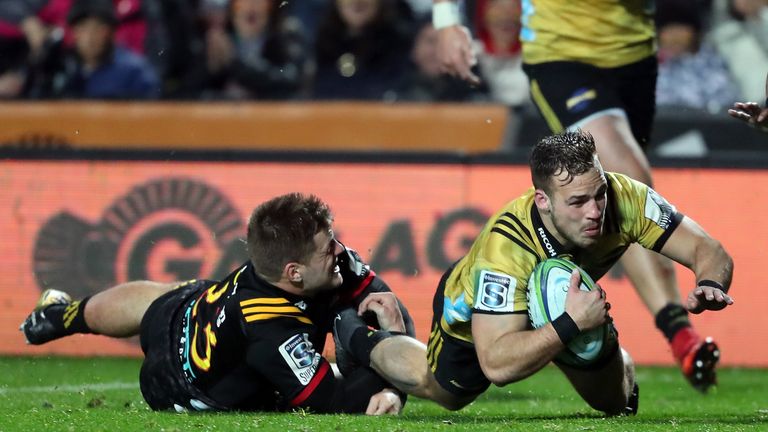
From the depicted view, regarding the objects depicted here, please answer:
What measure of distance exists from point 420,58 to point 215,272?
10.1ft

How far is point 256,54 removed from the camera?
36.9 feet

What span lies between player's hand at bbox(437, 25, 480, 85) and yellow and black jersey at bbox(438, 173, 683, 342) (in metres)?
1.20

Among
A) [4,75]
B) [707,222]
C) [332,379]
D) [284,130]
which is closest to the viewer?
[332,379]

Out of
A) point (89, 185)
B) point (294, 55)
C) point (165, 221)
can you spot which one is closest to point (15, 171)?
point (89, 185)

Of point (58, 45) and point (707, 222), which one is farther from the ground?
point (58, 45)

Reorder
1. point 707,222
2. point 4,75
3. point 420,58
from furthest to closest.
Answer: point 4,75 → point 420,58 → point 707,222

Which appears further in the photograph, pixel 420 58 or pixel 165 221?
pixel 420 58

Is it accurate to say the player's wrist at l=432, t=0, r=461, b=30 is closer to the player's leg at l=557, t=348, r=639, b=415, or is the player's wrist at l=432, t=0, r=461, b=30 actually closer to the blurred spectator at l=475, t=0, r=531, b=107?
A: the player's leg at l=557, t=348, r=639, b=415

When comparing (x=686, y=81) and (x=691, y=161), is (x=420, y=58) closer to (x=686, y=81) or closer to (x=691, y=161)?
(x=686, y=81)

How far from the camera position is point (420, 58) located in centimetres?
1103

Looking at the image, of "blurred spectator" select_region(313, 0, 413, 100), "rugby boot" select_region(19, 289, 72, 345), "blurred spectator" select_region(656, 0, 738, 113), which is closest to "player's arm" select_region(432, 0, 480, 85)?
"rugby boot" select_region(19, 289, 72, 345)

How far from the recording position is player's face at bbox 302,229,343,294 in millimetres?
5605

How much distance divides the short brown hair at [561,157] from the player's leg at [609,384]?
0.81m

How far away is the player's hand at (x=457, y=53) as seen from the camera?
6.49 metres
